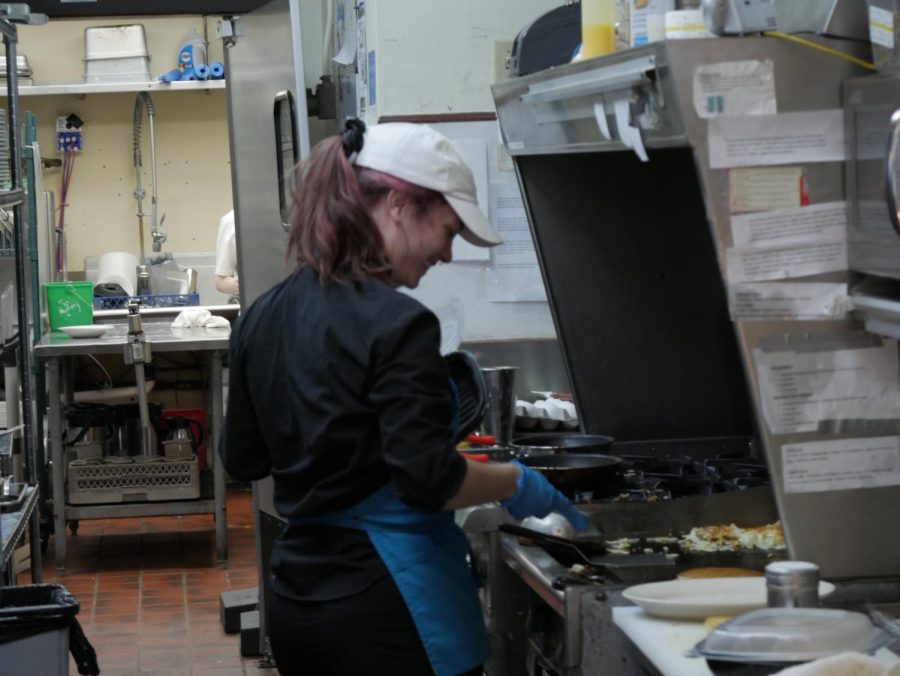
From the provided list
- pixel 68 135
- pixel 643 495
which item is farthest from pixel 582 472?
pixel 68 135

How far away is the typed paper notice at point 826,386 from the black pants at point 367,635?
67 centimetres

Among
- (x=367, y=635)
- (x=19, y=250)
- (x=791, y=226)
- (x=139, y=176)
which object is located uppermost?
(x=139, y=176)

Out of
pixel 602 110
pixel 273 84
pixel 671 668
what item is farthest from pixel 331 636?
pixel 273 84

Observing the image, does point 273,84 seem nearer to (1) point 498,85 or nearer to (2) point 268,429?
(1) point 498,85

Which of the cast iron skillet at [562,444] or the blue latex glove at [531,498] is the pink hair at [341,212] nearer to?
the blue latex glove at [531,498]

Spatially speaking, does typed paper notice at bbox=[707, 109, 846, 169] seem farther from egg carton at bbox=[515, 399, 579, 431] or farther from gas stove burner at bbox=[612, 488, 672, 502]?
egg carton at bbox=[515, 399, 579, 431]

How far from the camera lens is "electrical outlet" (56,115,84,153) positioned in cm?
908

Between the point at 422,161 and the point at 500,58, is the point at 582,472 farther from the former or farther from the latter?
the point at 500,58

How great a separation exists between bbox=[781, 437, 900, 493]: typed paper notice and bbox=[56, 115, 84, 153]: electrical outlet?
305 inches

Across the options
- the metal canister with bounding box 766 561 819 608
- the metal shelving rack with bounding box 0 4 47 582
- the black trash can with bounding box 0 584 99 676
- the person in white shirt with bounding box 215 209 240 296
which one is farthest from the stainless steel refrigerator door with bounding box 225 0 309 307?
the metal canister with bounding box 766 561 819 608

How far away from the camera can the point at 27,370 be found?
5.56 meters

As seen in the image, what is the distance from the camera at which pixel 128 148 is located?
9266mm

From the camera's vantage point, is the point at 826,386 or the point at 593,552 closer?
the point at 826,386

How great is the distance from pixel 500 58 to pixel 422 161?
2025mm
